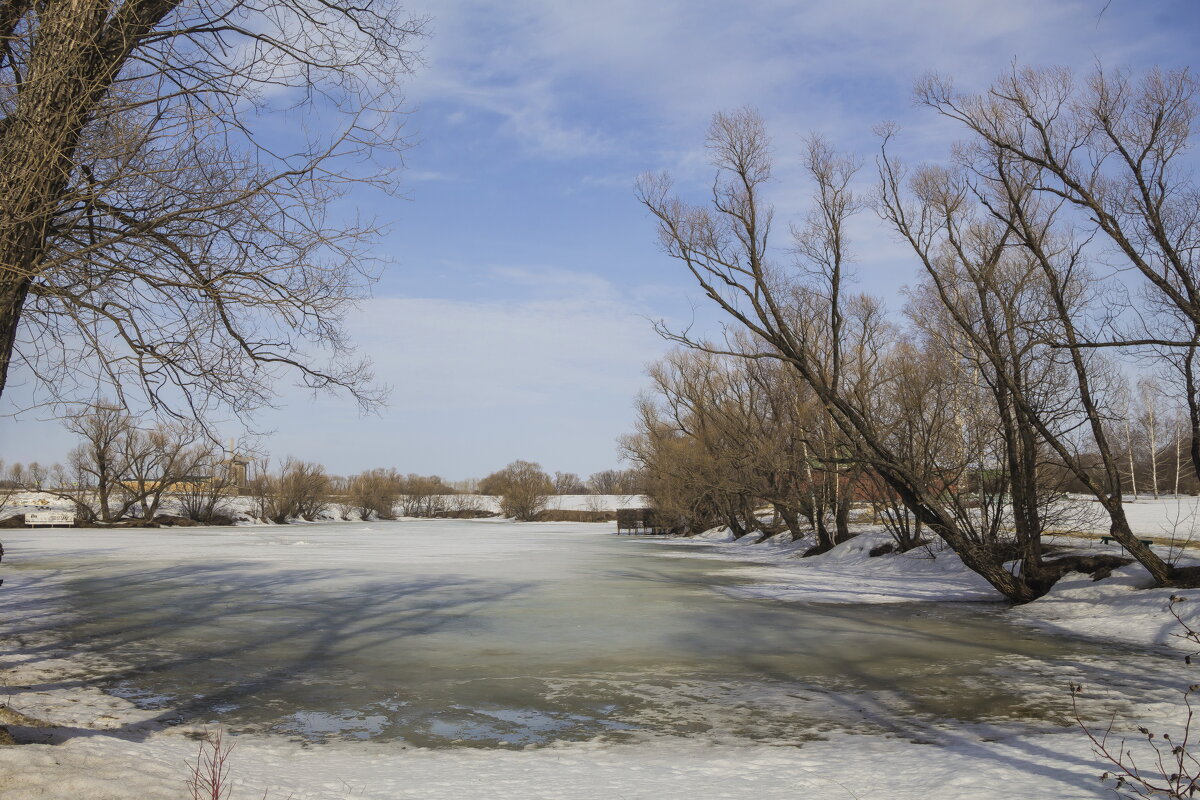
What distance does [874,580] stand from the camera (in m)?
19.2

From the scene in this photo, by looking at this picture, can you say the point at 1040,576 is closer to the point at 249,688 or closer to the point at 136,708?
the point at 249,688

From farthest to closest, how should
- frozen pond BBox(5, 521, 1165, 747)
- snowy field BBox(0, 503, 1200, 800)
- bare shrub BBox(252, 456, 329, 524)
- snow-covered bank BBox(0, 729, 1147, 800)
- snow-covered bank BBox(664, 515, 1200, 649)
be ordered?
bare shrub BBox(252, 456, 329, 524), snow-covered bank BBox(664, 515, 1200, 649), frozen pond BBox(5, 521, 1165, 747), snowy field BBox(0, 503, 1200, 800), snow-covered bank BBox(0, 729, 1147, 800)

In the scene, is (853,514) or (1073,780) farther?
(853,514)

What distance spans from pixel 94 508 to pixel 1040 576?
→ 60.8 metres

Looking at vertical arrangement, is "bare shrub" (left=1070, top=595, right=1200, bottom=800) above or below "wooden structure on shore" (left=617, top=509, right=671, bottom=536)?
above

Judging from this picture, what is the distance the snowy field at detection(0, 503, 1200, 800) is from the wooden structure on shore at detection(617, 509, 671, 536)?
35130 millimetres

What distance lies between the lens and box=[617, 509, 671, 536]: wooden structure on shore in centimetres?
5328

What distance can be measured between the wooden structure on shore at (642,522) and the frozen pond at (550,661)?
118 ft

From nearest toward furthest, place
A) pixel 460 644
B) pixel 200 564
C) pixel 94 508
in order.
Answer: pixel 460 644 → pixel 200 564 → pixel 94 508

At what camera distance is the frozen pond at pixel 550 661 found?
22.2 feet

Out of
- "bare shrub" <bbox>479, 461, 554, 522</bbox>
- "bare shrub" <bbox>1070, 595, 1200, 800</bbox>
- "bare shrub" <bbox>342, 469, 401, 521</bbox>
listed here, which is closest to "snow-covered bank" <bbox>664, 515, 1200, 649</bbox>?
"bare shrub" <bbox>1070, 595, 1200, 800</bbox>

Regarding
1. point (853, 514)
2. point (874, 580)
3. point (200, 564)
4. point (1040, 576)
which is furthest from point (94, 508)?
point (1040, 576)

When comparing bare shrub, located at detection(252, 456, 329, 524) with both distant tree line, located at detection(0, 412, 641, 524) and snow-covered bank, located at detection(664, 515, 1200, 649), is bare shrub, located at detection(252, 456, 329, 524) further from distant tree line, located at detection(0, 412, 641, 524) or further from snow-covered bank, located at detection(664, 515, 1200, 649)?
snow-covered bank, located at detection(664, 515, 1200, 649)

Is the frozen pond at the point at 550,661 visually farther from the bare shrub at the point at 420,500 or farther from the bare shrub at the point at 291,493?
the bare shrub at the point at 420,500
